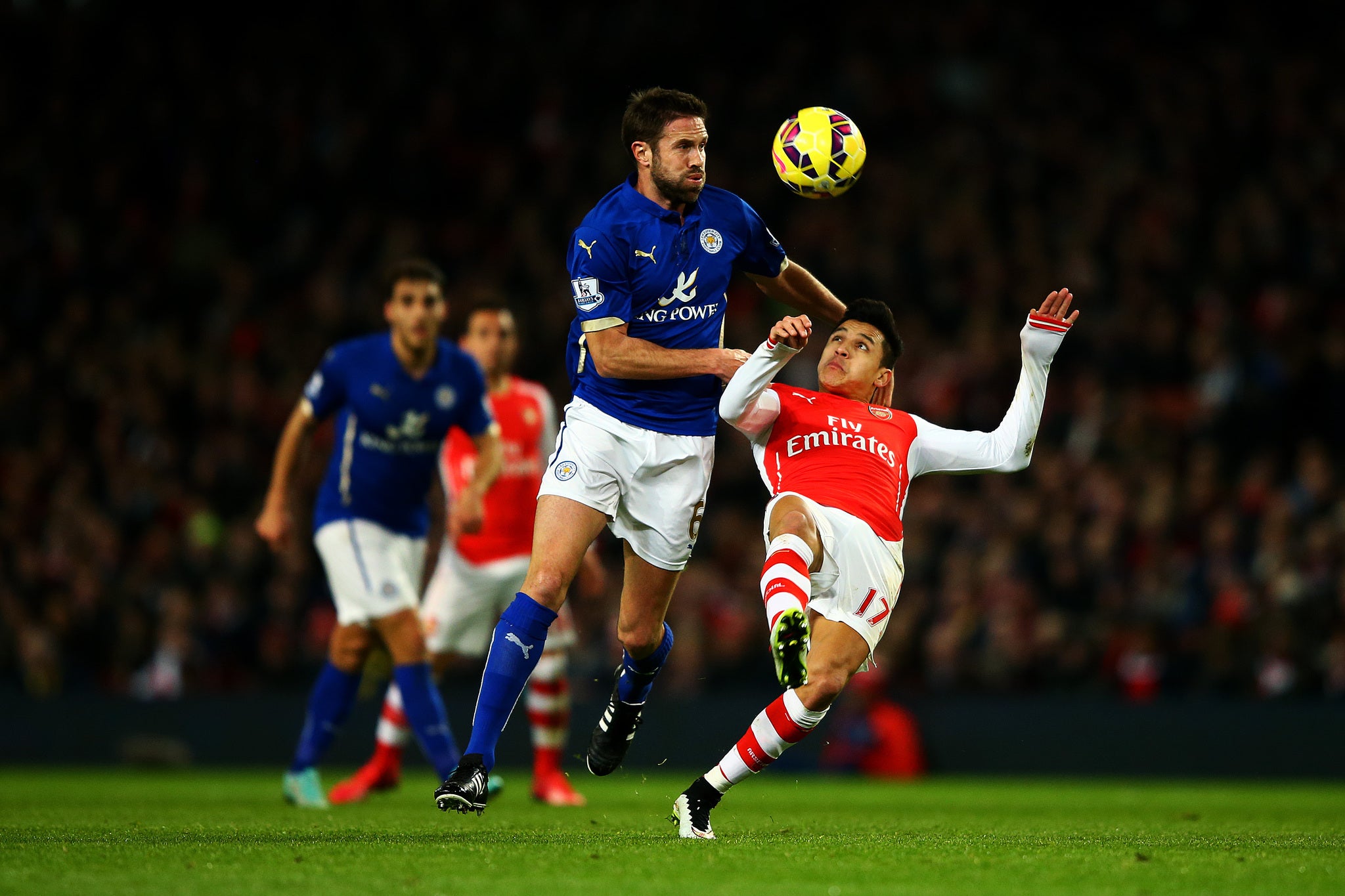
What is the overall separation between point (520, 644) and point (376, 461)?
107 inches

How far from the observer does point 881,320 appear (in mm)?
6941

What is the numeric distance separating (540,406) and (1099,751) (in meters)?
5.91

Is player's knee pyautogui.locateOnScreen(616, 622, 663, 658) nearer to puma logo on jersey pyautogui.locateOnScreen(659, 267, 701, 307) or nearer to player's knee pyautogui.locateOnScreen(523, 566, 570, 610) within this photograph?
player's knee pyautogui.locateOnScreen(523, 566, 570, 610)

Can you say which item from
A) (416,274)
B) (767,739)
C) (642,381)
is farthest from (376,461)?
(767,739)

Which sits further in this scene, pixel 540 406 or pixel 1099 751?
pixel 1099 751

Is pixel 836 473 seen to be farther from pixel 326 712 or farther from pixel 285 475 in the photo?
pixel 326 712

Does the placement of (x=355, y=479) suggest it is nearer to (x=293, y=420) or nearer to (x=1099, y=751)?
(x=293, y=420)

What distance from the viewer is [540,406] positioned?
9664mm

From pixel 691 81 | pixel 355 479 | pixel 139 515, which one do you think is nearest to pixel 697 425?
A: pixel 355 479

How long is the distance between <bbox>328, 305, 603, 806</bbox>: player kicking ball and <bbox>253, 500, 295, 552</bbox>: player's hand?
1080mm

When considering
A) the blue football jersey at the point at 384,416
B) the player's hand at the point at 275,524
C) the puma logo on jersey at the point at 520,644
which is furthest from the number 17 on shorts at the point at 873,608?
the player's hand at the point at 275,524

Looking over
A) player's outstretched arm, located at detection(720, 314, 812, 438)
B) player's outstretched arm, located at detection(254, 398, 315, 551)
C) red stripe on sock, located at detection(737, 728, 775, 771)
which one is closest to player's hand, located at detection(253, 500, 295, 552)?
player's outstretched arm, located at detection(254, 398, 315, 551)

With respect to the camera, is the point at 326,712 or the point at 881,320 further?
the point at 326,712

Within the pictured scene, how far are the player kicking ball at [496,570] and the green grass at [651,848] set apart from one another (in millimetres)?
345
